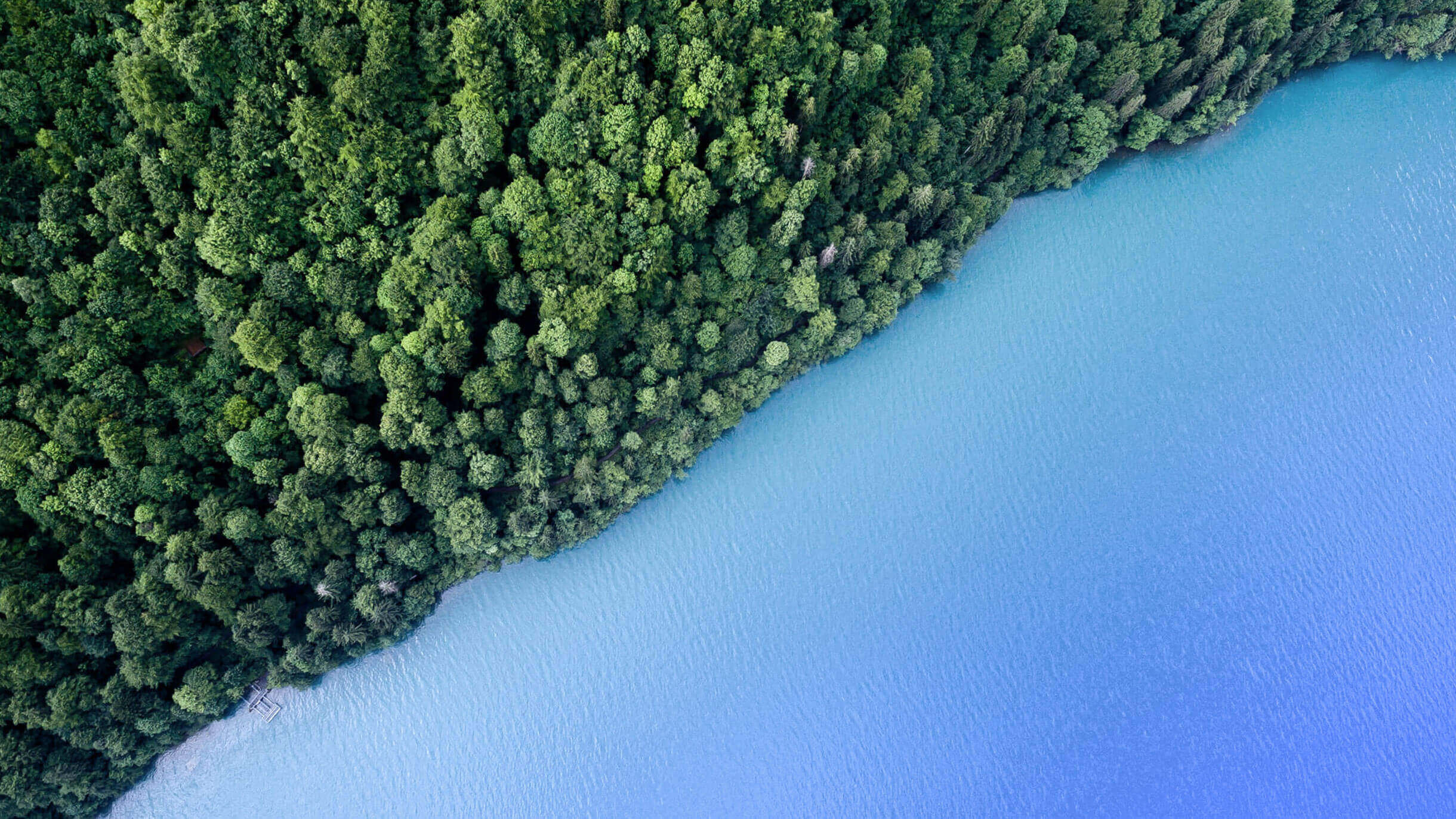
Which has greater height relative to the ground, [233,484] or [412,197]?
[412,197]

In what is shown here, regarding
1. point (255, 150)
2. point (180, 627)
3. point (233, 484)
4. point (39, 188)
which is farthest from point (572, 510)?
point (39, 188)

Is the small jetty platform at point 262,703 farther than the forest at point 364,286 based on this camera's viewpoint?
Yes

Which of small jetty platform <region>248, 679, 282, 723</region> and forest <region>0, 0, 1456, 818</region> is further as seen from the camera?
small jetty platform <region>248, 679, 282, 723</region>

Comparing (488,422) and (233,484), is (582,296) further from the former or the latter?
(233,484)

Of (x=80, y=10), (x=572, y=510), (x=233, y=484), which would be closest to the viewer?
(x=80, y=10)

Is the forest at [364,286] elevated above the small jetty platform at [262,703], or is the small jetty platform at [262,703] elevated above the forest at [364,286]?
the forest at [364,286]

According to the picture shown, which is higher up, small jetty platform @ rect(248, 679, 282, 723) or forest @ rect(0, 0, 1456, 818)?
forest @ rect(0, 0, 1456, 818)
